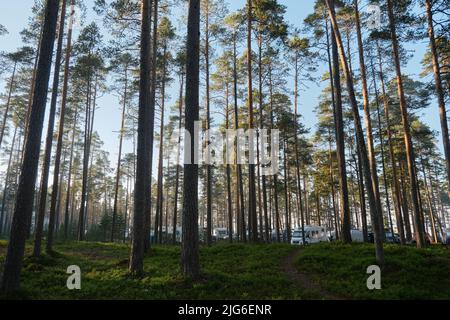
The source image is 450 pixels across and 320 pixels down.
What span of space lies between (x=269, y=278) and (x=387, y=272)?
12.7 ft

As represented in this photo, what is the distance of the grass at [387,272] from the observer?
24.3 feet

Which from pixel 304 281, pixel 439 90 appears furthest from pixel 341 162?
pixel 304 281

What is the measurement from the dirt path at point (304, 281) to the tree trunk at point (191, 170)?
9.93 feet

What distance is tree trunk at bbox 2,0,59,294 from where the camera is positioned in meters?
6.72

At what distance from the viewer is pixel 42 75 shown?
7.35 metres

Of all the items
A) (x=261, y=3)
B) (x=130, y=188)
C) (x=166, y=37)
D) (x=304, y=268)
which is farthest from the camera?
(x=130, y=188)

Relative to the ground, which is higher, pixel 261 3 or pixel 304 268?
pixel 261 3

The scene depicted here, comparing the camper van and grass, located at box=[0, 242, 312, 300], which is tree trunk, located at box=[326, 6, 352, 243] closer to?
grass, located at box=[0, 242, 312, 300]

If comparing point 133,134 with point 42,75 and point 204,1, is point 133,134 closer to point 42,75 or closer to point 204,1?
point 204,1

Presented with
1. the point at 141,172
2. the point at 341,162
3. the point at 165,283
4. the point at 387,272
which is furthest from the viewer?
the point at 341,162

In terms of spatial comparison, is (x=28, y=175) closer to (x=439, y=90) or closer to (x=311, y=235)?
(x=439, y=90)

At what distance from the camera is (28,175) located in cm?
693
